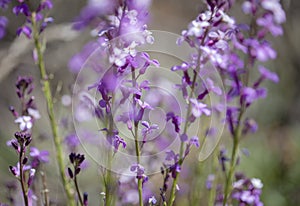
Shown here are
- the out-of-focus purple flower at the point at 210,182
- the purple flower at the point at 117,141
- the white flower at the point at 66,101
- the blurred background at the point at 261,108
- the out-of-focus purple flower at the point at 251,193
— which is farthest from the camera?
the blurred background at the point at 261,108

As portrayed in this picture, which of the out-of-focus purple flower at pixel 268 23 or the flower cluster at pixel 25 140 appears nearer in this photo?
the flower cluster at pixel 25 140

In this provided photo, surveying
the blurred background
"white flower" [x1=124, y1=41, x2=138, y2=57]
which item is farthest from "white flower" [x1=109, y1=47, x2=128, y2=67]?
the blurred background

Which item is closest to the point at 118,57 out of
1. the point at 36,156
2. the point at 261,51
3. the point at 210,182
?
the point at 261,51

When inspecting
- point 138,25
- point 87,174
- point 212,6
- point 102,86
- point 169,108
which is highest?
point 87,174

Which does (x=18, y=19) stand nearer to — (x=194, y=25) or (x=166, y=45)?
(x=166, y=45)

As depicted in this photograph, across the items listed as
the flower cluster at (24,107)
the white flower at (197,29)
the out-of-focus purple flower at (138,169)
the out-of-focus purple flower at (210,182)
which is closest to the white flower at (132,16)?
the white flower at (197,29)

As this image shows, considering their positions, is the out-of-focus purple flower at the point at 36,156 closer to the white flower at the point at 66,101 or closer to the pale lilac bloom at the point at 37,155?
the pale lilac bloom at the point at 37,155

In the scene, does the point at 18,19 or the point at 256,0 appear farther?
the point at 18,19

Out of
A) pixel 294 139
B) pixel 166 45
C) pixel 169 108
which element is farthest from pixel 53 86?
pixel 169 108

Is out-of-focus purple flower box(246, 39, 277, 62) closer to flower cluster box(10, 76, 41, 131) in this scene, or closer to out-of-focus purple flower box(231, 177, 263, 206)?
out-of-focus purple flower box(231, 177, 263, 206)
